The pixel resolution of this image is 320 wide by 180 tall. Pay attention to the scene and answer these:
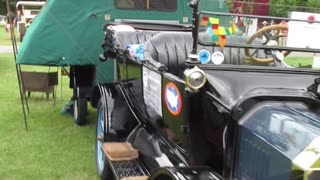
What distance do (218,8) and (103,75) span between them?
11.9ft

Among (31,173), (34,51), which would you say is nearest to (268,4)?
(31,173)

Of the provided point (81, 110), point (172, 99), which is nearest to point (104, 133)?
point (172, 99)

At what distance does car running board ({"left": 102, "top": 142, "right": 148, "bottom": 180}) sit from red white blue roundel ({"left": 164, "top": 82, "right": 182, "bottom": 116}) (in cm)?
60

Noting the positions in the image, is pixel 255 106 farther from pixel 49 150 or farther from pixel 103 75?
pixel 103 75

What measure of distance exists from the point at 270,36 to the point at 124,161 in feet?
5.06

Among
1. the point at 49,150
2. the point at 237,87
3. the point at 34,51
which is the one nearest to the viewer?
the point at 237,87

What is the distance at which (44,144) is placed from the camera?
5672 mm

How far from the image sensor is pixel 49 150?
547 centimetres

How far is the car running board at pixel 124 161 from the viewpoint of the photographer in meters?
3.45

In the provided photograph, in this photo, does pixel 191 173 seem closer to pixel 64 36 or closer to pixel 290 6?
pixel 290 6

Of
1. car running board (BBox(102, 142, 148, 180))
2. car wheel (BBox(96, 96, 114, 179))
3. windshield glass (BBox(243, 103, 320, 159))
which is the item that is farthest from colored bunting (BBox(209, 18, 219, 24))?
car wheel (BBox(96, 96, 114, 179))

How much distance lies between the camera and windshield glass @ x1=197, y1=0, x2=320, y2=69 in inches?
111

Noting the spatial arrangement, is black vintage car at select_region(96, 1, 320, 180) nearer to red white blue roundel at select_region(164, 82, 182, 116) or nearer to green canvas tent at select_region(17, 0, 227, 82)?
red white blue roundel at select_region(164, 82, 182, 116)

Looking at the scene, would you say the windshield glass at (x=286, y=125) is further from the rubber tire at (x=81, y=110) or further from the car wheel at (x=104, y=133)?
the rubber tire at (x=81, y=110)
